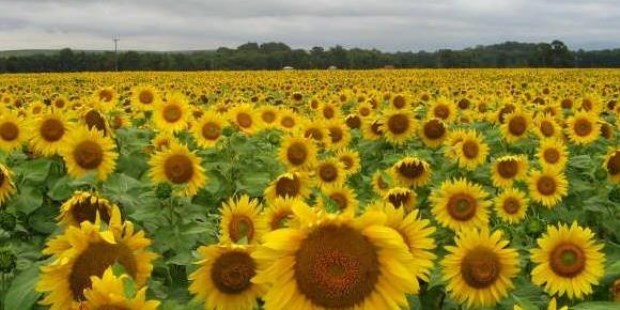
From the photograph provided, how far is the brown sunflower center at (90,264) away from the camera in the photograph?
2445 millimetres

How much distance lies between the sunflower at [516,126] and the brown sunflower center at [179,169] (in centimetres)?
459

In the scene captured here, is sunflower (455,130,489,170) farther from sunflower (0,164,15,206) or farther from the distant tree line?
the distant tree line

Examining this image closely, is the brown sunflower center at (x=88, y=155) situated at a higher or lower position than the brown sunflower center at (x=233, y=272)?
higher

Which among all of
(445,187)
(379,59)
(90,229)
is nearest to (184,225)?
(90,229)

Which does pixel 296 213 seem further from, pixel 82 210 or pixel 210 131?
pixel 210 131

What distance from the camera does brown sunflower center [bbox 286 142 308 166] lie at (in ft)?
21.4

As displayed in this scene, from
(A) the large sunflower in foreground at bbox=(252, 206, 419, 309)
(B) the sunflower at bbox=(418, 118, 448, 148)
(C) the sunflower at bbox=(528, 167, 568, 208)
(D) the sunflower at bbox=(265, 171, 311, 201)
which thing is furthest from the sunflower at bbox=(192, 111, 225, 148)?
(A) the large sunflower in foreground at bbox=(252, 206, 419, 309)

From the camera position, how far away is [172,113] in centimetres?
731

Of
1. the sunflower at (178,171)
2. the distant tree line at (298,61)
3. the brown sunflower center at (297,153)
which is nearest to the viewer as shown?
the sunflower at (178,171)

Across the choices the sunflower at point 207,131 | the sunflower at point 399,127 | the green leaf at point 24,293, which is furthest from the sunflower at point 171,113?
the green leaf at point 24,293

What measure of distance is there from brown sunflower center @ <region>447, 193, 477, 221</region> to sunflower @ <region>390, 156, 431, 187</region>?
1.11m

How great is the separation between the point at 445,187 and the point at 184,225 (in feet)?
5.86

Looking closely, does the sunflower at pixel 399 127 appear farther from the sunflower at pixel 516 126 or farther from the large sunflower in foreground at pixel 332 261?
the large sunflower in foreground at pixel 332 261

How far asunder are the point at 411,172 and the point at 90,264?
389 cm
